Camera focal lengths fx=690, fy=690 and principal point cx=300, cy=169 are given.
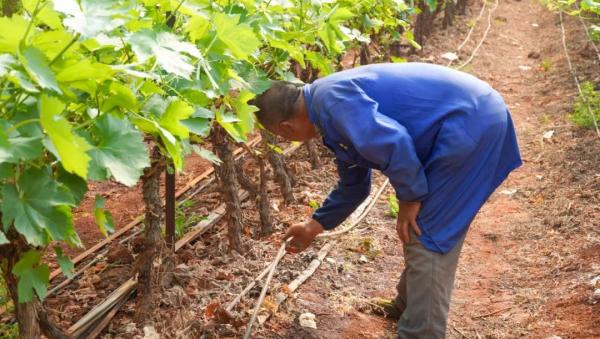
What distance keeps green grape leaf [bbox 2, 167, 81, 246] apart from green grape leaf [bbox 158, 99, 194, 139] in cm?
34

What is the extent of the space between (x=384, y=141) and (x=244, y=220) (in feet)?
8.41

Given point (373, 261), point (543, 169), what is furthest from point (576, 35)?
point (373, 261)

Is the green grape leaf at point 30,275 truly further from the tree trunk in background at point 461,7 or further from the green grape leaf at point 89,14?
the tree trunk in background at point 461,7

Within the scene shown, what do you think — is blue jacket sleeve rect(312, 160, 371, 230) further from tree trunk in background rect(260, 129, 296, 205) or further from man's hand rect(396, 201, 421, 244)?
tree trunk in background rect(260, 129, 296, 205)

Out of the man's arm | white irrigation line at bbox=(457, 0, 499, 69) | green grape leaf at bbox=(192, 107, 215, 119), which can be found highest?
green grape leaf at bbox=(192, 107, 215, 119)

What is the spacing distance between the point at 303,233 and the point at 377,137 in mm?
1049

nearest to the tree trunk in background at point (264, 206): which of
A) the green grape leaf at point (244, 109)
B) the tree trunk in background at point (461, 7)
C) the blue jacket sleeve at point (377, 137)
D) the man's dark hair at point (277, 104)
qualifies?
the man's dark hair at point (277, 104)

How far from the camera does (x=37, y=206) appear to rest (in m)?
1.61

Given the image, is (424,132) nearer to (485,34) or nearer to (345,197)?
(345,197)

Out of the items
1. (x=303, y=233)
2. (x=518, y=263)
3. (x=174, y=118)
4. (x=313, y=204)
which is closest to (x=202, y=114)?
(x=174, y=118)

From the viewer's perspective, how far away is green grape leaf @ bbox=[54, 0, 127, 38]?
4.95 feet

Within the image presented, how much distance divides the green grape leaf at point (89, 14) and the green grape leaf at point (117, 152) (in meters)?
0.26

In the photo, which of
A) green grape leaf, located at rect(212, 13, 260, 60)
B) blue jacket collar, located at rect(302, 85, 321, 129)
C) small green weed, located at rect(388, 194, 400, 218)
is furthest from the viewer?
small green weed, located at rect(388, 194, 400, 218)

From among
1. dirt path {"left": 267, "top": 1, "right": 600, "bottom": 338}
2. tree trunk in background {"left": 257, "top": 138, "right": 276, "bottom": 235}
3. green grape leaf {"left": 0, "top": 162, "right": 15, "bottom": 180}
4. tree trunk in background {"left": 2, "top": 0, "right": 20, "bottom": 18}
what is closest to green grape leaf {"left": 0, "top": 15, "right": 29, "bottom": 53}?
green grape leaf {"left": 0, "top": 162, "right": 15, "bottom": 180}
